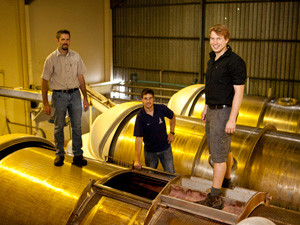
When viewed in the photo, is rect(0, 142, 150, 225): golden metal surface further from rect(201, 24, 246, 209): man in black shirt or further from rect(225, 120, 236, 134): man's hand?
rect(225, 120, 236, 134): man's hand

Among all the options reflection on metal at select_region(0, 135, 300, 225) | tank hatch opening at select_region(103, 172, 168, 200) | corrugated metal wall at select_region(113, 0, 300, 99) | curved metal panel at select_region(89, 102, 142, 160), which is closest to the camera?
reflection on metal at select_region(0, 135, 300, 225)

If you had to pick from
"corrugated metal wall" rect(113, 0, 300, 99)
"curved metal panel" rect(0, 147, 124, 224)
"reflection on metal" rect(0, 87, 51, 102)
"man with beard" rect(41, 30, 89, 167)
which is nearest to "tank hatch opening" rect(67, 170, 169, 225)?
"curved metal panel" rect(0, 147, 124, 224)

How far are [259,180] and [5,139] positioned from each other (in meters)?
3.16

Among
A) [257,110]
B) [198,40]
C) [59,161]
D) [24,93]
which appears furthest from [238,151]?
[198,40]

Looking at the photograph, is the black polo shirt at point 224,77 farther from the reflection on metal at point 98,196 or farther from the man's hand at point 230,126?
the reflection on metal at point 98,196

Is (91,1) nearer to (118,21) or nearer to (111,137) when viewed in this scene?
(118,21)

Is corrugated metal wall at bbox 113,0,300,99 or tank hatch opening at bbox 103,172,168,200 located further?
corrugated metal wall at bbox 113,0,300,99

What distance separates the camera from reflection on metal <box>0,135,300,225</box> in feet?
8.85

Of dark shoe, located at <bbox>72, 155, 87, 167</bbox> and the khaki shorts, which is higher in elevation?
Answer: the khaki shorts

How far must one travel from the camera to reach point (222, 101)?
118 inches

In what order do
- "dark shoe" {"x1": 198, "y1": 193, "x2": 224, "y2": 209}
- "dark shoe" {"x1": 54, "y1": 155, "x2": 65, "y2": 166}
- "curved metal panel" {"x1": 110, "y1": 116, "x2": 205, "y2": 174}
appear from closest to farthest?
"dark shoe" {"x1": 198, "y1": 193, "x2": 224, "y2": 209} → "dark shoe" {"x1": 54, "y1": 155, "x2": 65, "y2": 166} → "curved metal panel" {"x1": 110, "y1": 116, "x2": 205, "y2": 174}

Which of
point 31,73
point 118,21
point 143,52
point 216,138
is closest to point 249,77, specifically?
point 143,52

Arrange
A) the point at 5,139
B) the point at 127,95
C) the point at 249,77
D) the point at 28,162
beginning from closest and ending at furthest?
1. the point at 28,162
2. the point at 5,139
3. the point at 249,77
4. the point at 127,95

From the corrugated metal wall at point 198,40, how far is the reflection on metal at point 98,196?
33.4ft
